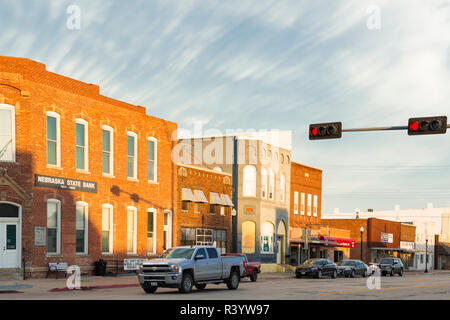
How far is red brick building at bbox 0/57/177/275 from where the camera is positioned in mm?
29438

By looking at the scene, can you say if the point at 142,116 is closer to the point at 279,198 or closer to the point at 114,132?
the point at 114,132

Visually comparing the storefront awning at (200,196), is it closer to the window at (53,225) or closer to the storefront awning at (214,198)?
the storefront awning at (214,198)

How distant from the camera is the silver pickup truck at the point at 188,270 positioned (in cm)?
2231

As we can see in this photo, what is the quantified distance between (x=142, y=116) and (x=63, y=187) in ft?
26.7

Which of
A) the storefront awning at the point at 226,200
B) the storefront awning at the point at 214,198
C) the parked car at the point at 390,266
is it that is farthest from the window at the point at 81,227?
the parked car at the point at 390,266

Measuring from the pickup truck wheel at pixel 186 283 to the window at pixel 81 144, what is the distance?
1290cm

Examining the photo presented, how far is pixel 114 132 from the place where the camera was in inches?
1403

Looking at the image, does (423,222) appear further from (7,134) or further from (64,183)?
(7,134)

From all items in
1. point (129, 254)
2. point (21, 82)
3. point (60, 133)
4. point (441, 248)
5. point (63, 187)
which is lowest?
point (441, 248)

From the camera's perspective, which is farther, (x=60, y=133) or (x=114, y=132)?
(x=114, y=132)

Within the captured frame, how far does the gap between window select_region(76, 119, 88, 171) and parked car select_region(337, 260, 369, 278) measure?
22.2m

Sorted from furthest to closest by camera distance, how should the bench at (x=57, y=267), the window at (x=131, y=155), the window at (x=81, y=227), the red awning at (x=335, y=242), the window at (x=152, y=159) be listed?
the red awning at (x=335, y=242) < the window at (x=152, y=159) < the window at (x=131, y=155) < the window at (x=81, y=227) < the bench at (x=57, y=267)

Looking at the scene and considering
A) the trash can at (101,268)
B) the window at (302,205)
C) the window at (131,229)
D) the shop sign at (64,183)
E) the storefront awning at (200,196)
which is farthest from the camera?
the window at (302,205)
